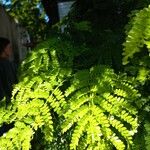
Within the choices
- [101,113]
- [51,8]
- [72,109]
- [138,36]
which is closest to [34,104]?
[72,109]

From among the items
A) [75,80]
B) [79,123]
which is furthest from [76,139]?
[75,80]

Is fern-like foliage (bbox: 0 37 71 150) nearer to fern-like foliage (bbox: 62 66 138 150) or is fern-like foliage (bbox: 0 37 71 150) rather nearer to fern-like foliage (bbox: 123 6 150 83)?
fern-like foliage (bbox: 62 66 138 150)

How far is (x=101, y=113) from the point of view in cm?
188

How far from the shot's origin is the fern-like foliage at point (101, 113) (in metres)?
1.85

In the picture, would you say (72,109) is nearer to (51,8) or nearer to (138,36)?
(138,36)

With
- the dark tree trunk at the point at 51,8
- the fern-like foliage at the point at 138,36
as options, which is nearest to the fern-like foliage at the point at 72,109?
the fern-like foliage at the point at 138,36

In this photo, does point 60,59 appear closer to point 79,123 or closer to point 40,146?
point 40,146

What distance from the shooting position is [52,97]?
2.10 meters

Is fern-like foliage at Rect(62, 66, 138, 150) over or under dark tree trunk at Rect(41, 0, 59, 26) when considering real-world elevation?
over

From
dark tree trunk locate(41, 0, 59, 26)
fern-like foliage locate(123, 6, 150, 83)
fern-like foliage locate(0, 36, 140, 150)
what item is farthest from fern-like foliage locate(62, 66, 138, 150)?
dark tree trunk locate(41, 0, 59, 26)

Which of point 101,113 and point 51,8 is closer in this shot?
point 101,113

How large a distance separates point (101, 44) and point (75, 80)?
50 cm

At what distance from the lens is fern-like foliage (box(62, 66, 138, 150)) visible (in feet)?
6.08

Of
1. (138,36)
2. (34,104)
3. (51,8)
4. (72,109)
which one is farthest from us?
(51,8)
